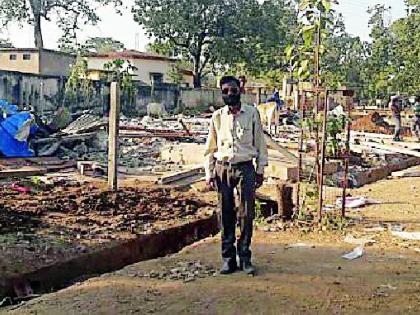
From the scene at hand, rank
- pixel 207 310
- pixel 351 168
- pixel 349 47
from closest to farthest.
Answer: pixel 207 310 < pixel 351 168 < pixel 349 47

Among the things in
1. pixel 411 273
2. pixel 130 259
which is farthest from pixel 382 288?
pixel 130 259

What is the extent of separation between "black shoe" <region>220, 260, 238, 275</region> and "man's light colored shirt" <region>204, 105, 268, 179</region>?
0.85m

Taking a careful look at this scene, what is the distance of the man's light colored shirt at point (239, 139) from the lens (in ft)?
21.0

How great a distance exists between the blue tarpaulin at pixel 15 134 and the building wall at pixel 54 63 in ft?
69.8

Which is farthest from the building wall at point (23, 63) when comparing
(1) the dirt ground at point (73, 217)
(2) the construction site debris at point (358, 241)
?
(2) the construction site debris at point (358, 241)

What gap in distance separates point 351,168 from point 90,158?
6468mm

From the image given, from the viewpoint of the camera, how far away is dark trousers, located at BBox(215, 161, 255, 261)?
20.9ft

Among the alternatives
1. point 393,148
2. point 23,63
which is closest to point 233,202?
point 393,148

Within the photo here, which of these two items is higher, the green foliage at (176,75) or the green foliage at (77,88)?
the green foliage at (176,75)

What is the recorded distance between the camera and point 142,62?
46125 millimetres

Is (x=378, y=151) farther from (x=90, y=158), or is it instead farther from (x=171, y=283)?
(x=171, y=283)

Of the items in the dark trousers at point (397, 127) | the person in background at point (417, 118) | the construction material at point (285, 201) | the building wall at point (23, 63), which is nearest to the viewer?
the construction material at point (285, 201)

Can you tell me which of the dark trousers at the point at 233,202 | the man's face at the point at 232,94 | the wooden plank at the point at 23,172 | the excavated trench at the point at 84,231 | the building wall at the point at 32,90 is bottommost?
the excavated trench at the point at 84,231

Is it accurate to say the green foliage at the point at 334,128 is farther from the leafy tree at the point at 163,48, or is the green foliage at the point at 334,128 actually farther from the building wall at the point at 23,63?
the leafy tree at the point at 163,48
